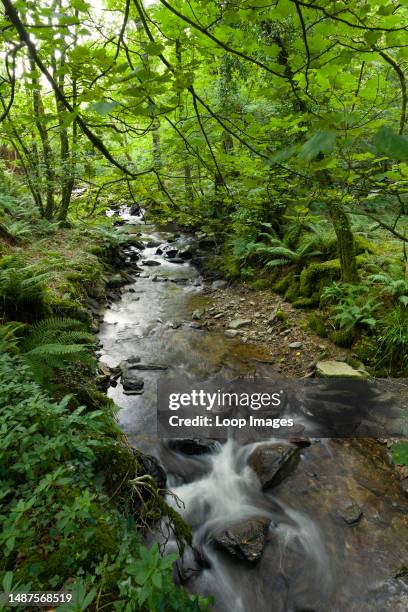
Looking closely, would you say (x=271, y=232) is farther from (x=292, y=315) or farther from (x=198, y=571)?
(x=198, y=571)

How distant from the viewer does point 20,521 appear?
6.45 ft

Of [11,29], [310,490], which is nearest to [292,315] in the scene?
[310,490]

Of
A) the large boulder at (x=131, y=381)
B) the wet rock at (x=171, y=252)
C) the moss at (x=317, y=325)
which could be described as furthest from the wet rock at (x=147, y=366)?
the wet rock at (x=171, y=252)

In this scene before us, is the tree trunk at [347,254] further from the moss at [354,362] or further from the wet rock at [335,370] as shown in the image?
the wet rock at [335,370]

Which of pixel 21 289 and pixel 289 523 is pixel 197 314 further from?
pixel 289 523

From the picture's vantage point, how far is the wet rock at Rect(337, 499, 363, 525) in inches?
152

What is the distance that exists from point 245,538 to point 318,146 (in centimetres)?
399

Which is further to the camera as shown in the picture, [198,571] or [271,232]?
[271,232]

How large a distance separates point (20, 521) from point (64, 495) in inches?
13.2

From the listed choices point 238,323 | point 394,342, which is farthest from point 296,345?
point 394,342

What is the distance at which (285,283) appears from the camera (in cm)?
859

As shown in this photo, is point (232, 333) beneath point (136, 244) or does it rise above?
beneath

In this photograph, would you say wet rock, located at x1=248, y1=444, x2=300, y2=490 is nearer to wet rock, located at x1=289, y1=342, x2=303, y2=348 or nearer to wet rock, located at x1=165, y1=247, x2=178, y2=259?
wet rock, located at x1=289, y1=342, x2=303, y2=348

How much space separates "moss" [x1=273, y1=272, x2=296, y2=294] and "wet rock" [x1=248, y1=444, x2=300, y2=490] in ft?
14.8
